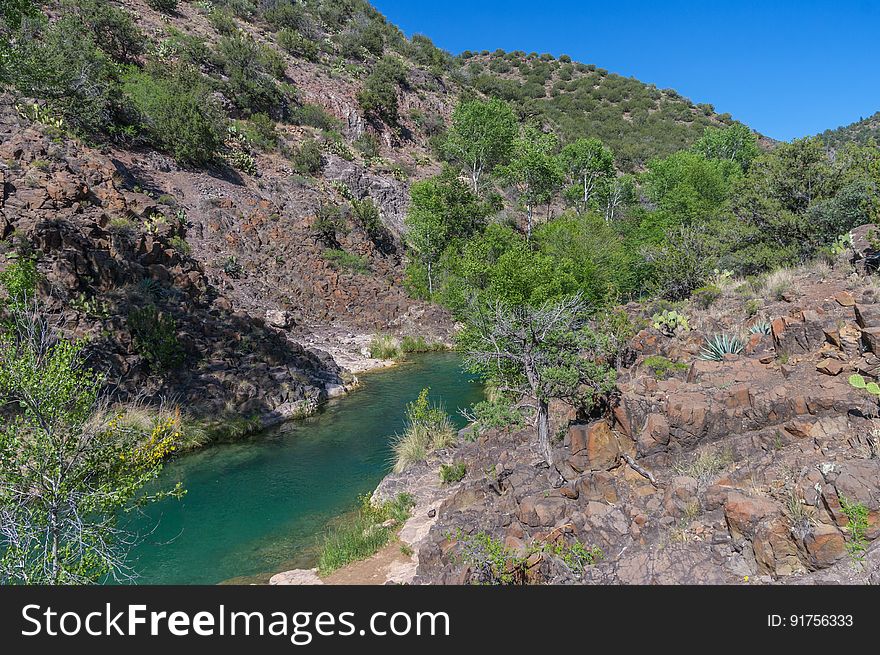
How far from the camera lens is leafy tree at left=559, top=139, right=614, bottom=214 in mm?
45312

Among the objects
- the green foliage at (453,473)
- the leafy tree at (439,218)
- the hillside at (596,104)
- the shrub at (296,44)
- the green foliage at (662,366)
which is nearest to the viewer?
the green foliage at (662,366)

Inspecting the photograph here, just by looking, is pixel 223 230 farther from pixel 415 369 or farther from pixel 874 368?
pixel 874 368

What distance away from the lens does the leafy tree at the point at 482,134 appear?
44656 mm

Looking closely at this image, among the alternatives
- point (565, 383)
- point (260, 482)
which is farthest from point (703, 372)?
point (260, 482)

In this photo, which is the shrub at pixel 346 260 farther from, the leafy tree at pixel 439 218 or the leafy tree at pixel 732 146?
the leafy tree at pixel 732 146

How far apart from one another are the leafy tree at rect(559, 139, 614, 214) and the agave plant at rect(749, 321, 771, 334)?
3565 centimetres

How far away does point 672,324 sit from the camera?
1382cm

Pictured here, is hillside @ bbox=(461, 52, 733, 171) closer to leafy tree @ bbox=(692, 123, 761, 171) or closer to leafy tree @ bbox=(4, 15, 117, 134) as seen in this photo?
leafy tree @ bbox=(692, 123, 761, 171)

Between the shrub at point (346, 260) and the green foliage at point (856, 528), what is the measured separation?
3371 centimetres

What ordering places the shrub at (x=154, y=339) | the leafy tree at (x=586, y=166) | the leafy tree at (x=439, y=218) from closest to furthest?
the shrub at (x=154, y=339) < the leafy tree at (x=439, y=218) < the leafy tree at (x=586, y=166)

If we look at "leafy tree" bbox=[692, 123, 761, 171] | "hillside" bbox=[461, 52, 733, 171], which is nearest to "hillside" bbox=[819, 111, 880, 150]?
"hillside" bbox=[461, 52, 733, 171]

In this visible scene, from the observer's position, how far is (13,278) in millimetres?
12656

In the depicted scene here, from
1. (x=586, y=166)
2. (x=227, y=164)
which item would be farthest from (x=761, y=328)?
(x=586, y=166)

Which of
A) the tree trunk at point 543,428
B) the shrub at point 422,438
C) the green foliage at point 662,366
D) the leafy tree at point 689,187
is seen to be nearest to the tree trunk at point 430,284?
the leafy tree at point 689,187
